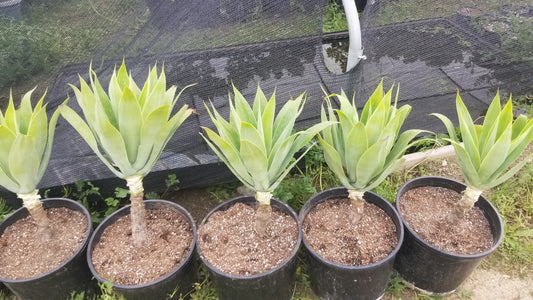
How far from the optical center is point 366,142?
1.60 meters

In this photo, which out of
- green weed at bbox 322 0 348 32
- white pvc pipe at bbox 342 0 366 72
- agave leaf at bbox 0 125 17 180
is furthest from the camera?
green weed at bbox 322 0 348 32

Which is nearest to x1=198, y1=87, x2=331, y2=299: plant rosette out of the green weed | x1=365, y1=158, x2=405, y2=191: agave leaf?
x1=365, y1=158, x2=405, y2=191: agave leaf

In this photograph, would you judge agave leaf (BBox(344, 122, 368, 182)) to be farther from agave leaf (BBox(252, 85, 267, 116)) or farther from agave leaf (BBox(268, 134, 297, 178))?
agave leaf (BBox(252, 85, 267, 116))

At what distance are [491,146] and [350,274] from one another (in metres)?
0.81

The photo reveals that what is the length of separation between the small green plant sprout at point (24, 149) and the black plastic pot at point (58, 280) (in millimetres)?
251

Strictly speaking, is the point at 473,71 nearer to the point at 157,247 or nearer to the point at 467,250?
the point at 467,250

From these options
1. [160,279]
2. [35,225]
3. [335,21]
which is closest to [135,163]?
[160,279]

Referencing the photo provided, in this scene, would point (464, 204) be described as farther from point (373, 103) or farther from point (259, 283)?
point (259, 283)

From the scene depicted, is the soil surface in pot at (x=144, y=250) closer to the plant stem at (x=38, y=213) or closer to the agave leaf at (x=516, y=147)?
the plant stem at (x=38, y=213)

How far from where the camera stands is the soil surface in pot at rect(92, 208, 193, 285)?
1.79 metres

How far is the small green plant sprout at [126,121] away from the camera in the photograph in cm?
148

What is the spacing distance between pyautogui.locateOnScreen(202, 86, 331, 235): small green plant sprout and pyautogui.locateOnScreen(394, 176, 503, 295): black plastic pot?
2.48ft

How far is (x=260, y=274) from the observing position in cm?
171

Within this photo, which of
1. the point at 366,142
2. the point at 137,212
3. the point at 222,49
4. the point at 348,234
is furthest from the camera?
the point at 222,49
